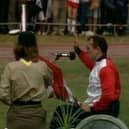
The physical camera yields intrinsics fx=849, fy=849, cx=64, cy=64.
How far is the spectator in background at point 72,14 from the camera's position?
22836 millimetres

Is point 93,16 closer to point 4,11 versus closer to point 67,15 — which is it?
point 67,15

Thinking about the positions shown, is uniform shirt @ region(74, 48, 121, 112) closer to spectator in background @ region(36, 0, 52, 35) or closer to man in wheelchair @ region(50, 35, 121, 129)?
man in wheelchair @ region(50, 35, 121, 129)

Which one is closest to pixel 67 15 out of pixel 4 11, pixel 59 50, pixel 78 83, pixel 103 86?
pixel 4 11

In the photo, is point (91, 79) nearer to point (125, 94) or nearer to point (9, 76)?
point (9, 76)

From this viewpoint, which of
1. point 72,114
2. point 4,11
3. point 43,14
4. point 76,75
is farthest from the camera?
point 4,11

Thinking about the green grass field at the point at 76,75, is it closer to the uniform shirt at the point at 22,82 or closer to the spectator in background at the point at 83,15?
the spectator in background at the point at 83,15

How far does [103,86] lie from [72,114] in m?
0.51

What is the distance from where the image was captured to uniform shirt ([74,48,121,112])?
28.6ft

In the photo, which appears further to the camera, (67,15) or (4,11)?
(4,11)

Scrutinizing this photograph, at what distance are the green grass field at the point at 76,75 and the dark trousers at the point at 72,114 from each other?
1895 millimetres

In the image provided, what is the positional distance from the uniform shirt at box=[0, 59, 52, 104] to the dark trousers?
1.11 metres

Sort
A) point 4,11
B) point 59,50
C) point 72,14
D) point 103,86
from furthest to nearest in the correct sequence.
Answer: point 4,11 < point 72,14 < point 59,50 < point 103,86

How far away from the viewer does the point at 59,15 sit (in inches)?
930

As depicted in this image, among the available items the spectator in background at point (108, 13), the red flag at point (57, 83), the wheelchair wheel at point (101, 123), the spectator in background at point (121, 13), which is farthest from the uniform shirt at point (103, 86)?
the spectator in background at point (121, 13)
